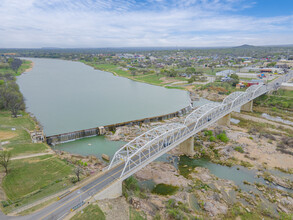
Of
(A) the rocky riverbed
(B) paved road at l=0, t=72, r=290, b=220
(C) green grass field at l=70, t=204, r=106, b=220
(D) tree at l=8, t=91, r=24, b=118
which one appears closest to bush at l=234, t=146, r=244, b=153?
(A) the rocky riverbed

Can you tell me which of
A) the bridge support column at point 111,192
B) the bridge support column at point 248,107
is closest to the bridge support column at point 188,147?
the bridge support column at point 111,192

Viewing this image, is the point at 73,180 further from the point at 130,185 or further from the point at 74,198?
the point at 130,185

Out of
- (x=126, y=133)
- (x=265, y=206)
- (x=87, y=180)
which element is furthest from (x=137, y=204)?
(x=126, y=133)

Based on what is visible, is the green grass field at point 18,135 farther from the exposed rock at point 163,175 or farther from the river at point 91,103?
the exposed rock at point 163,175

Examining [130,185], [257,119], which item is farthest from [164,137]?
[257,119]

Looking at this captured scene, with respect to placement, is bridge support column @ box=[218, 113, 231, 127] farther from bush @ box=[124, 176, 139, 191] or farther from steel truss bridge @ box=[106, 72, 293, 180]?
bush @ box=[124, 176, 139, 191]

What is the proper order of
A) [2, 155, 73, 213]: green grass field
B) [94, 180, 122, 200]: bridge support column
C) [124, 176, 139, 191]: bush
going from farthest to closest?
1. [124, 176, 139, 191]: bush
2. [2, 155, 73, 213]: green grass field
3. [94, 180, 122, 200]: bridge support column
